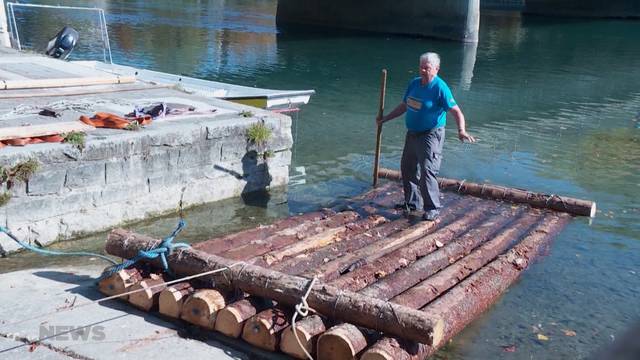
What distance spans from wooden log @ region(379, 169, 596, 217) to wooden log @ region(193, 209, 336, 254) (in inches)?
113

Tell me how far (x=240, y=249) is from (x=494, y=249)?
10.9ft

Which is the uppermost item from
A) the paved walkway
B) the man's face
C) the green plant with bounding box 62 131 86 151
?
the man's face

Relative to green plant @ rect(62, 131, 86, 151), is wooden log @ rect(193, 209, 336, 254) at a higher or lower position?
lower

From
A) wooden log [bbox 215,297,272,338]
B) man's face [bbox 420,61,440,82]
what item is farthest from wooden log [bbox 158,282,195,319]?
man's face [bbox 420,61,440,82]

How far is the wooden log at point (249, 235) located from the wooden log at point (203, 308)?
4.23 feet

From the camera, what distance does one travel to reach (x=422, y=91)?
910cm

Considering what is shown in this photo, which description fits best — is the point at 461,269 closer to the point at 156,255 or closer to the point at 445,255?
the point at 445,255

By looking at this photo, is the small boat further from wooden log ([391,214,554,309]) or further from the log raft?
wooden log ([391,214,554,309])

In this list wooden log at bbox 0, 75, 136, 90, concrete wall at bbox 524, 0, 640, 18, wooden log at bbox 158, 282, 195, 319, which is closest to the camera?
wooden log at bbox 158, 282, 195, 319

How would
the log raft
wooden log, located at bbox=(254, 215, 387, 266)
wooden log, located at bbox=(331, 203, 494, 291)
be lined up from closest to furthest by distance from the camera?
1. the log raft
2. wooden log, located at bbox=(331, 203, 494, 291)
3. wooden log, located at bbox=(254, 215, 387, 266)

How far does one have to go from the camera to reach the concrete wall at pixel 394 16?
44.2 metres

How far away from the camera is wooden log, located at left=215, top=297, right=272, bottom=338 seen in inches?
231

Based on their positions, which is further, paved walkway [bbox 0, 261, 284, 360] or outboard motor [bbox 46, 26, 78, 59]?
outboard motor [bbox 46, 26, 78, 59]

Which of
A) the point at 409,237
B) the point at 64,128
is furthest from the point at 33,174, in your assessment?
the point at 409,237
